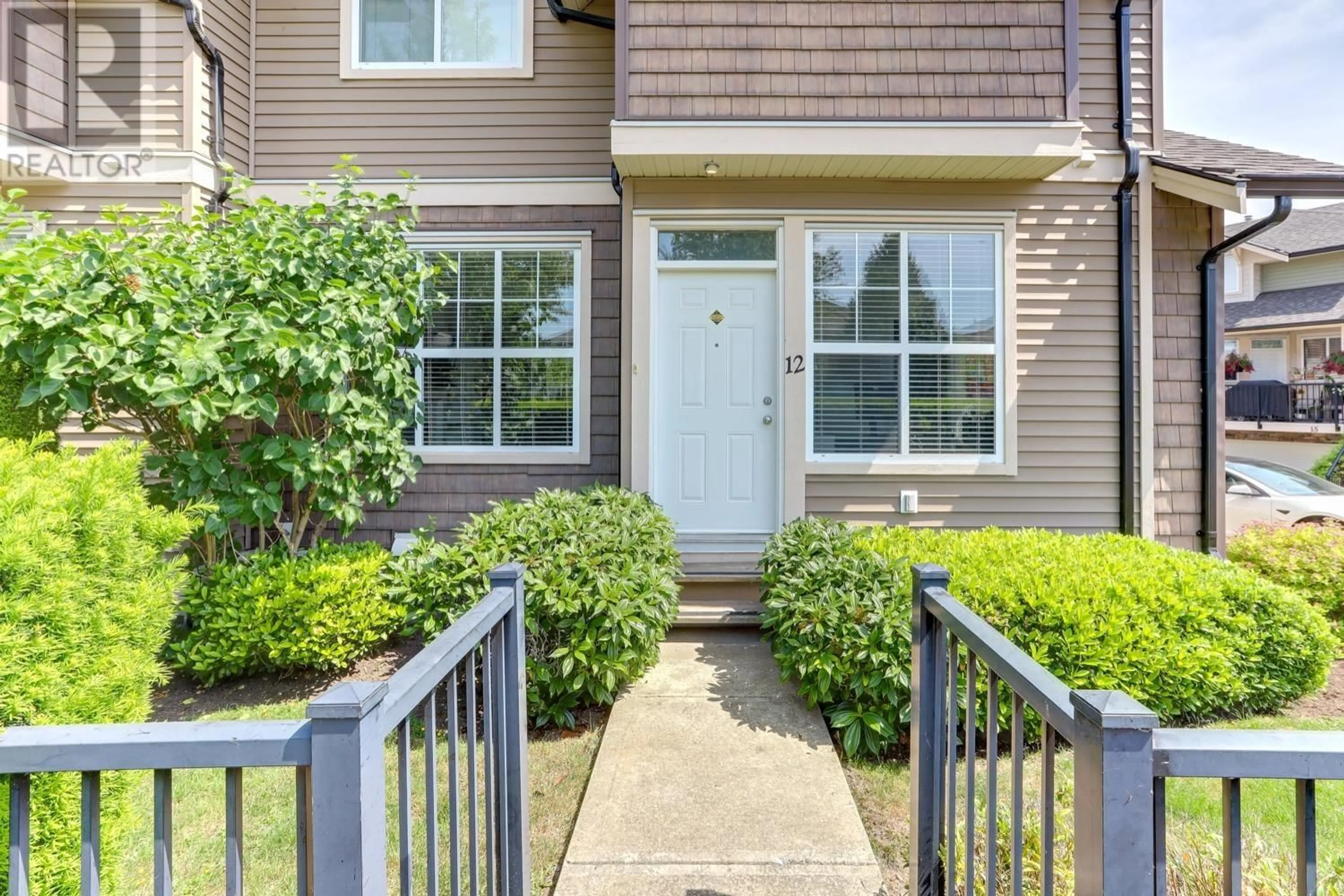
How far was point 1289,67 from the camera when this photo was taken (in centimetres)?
2098

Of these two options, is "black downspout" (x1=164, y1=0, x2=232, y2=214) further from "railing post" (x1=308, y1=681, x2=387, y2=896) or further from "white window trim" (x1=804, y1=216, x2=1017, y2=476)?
"railing post" (x1=308, y1=681, x2=387, y2=896)

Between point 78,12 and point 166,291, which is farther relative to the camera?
point 78,12

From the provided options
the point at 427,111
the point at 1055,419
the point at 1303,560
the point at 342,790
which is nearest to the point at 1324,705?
the point at 1303,560

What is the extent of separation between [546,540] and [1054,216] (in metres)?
4.67

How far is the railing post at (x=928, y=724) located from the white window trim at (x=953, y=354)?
340 centimetres

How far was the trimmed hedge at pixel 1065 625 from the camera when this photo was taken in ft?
10.7

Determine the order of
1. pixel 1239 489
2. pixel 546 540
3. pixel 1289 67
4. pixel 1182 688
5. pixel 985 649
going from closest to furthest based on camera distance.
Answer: pixel 985 649, pixel 1182 688, pixel 546 540, pixel 1239 489, pixel 1289 67

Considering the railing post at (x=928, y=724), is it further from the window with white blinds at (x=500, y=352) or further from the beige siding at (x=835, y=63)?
the window with white blinds at (x=500, y=352)

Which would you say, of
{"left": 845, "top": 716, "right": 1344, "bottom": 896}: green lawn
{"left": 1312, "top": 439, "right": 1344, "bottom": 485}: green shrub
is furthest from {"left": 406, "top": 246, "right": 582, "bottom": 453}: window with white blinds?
{"left": 1312, "top": 439, "right": 1344, "bottom": 485}: green shrub

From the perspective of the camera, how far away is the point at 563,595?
3395 mm

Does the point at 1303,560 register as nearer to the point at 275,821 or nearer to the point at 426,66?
the point at 275,821

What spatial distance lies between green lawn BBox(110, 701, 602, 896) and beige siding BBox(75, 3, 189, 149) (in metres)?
4.58

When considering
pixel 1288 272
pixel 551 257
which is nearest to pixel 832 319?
pixel 551 257

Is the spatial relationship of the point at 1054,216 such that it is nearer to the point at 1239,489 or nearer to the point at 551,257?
the point at 551,257
